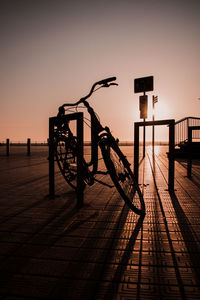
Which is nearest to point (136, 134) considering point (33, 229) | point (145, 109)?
point (33, 229)

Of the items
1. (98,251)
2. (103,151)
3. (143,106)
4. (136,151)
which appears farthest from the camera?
(143,106)

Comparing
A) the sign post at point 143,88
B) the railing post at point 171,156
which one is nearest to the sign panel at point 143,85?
the sign post at point 143,88

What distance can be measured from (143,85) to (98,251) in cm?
910

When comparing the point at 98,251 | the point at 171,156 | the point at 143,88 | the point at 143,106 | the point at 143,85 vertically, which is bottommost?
the point at 98,251

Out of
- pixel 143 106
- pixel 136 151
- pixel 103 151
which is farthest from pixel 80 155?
pixel 143 106

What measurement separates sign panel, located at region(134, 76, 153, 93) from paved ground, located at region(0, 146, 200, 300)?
728 cm

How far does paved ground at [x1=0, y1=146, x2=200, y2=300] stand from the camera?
143cm

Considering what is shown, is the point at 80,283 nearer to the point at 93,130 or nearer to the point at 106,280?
the point at 106,280

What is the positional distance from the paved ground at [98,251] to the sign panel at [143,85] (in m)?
7.28

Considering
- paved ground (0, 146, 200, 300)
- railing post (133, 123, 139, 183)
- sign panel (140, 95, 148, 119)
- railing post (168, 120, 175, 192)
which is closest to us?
paved ground (0, 146, 200, 300)

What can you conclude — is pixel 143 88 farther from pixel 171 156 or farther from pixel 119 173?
pixel 119 173

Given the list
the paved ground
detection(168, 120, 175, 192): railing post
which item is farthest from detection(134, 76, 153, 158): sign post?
the paved ground

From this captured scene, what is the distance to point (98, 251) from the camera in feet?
6.36

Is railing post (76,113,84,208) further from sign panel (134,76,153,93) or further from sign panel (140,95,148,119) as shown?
sign panel (134,76,153,93)
